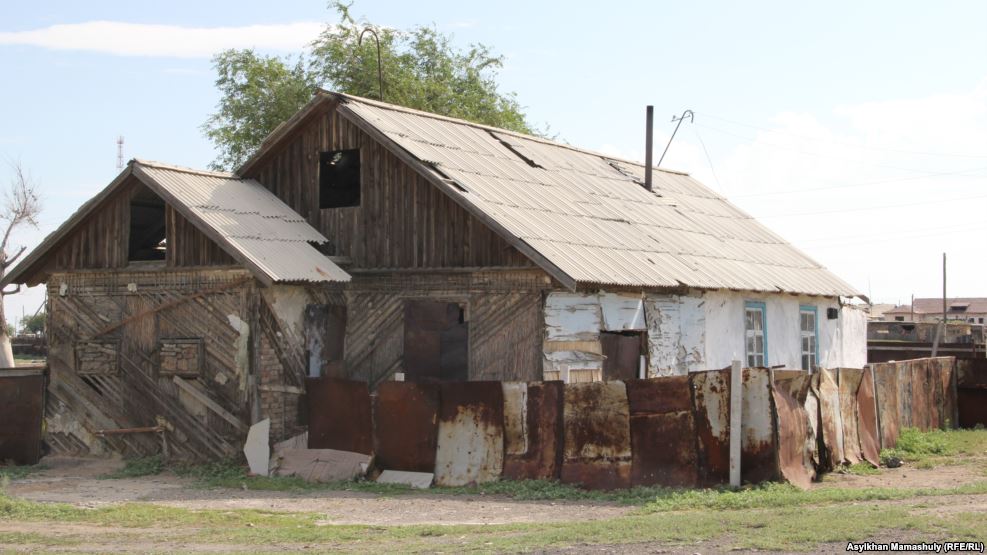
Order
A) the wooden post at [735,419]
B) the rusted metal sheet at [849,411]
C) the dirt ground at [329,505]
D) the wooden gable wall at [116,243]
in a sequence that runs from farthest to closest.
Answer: the wooden gable wall at [116,243] < the rusted metal sheet at [849,411] < the wooden post at [735,419] < the dirt ground at [329,505]

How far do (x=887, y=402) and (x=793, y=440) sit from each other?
4.38 m

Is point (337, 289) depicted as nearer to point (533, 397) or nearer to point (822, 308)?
point (533, 397)

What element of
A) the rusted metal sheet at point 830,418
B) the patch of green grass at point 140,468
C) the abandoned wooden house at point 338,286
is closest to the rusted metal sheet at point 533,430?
the abandoned wooden house at point 338,286

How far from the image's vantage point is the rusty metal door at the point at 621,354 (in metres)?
16.9

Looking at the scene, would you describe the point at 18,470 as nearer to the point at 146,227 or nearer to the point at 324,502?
the point at 146,227

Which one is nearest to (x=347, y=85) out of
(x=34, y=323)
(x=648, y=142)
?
(x=648, y=142)

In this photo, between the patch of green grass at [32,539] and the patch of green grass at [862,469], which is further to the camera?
the patch of green grass at [862,469]

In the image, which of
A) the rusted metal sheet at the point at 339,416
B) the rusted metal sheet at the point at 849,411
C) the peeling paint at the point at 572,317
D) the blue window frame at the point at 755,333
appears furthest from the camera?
the blue window frame at the point at 755,333

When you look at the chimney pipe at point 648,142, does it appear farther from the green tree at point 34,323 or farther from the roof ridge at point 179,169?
the green tree at point 34,323

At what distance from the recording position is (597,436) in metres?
13.8

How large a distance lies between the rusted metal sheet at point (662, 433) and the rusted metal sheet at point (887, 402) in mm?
4326

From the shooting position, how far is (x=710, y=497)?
12367 millimetres

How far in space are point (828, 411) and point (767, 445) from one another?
1788mm

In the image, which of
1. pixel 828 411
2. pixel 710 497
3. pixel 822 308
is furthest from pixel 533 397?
pixel 822 308
